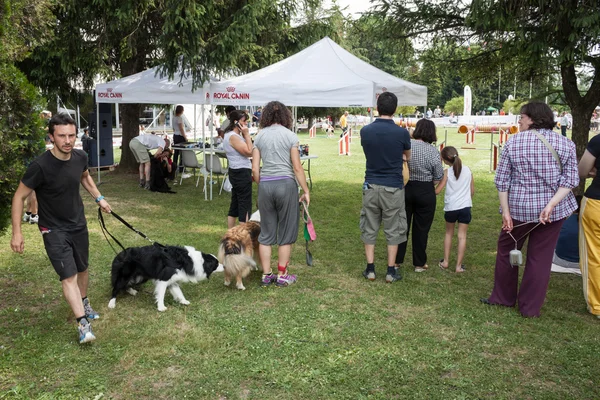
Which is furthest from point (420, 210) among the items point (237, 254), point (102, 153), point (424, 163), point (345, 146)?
point (345, 146)

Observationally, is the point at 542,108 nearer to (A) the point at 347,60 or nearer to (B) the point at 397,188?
(B) the point at 397,188

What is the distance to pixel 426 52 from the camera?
32.0 ft

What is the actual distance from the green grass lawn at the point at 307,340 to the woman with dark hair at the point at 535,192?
453 mm

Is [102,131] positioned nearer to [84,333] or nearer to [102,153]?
[102,153]

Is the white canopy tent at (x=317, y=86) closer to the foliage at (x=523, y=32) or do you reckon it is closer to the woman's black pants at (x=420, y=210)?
the foliage at (x=523, y=32)

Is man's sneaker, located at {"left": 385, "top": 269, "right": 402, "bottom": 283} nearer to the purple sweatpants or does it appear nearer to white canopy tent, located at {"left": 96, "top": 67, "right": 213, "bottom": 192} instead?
the purple sweatpants

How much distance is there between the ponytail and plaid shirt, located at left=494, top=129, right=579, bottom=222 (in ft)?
3.90

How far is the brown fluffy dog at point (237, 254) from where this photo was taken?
5.19 metres

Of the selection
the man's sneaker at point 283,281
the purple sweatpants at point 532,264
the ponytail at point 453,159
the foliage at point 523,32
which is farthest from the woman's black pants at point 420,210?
the foliage at point 523,32

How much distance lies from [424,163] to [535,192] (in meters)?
1.38

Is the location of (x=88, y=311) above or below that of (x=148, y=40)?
below

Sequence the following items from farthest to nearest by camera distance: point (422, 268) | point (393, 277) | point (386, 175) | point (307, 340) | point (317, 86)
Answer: point (317, 86) → point (422, 268) → point (393, 277) → point (386, 175) → point (307, 340)

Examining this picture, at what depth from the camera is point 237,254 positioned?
5.20 m

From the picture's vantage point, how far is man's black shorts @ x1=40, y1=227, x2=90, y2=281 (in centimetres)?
396
